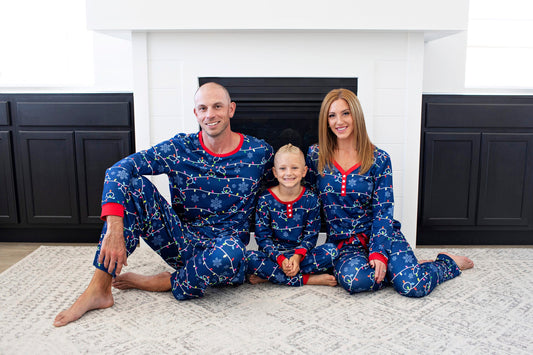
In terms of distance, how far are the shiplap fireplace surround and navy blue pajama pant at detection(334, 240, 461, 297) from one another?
1.91 feet

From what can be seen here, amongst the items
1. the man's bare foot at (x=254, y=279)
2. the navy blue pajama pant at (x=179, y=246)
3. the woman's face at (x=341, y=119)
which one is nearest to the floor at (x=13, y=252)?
the navy blue pajama pant at (x=179, y=246)

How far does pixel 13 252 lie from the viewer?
245 cm

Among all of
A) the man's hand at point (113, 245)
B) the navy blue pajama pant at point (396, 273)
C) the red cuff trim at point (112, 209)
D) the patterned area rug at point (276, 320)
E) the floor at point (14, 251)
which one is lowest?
the floor at point (14, 251)

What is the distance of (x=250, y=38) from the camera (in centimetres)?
231

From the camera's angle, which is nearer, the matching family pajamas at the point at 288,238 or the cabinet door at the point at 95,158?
the matching family pajamas at the point at 288,238

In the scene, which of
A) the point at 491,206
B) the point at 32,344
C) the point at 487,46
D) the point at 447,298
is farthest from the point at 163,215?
the point at 487,46

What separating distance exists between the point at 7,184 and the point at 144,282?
50.0 inches

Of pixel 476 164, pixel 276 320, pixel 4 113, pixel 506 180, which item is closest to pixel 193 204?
pixel 276 320

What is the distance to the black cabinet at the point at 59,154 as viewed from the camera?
2.46 meters

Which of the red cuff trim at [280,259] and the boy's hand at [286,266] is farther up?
the red cuff trim at [280,259]

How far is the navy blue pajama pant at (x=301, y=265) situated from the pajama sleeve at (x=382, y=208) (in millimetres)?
188

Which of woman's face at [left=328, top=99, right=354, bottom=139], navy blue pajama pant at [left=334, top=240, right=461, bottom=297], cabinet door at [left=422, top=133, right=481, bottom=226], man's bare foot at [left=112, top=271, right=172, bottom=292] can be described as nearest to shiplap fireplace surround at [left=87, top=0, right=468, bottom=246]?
cabinet door at [left=422, top=133, right=481, bottom=226]

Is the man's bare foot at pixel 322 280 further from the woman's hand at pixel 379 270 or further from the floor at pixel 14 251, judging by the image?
the floor at pixel 14 251

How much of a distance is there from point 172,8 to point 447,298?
1.82 metres
